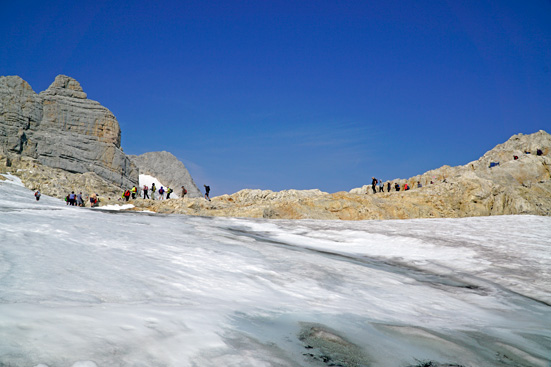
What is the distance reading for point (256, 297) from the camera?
5.91 meters

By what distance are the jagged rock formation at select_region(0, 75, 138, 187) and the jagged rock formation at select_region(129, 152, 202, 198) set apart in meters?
21.9

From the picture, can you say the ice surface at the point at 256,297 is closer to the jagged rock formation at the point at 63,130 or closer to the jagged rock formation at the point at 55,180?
the jagged rock formation at the point at 55,180

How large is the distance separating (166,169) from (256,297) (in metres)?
109

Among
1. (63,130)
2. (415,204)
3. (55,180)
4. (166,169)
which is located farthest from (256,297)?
(166,169)

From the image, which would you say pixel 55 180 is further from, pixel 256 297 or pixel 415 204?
pixel 256 297

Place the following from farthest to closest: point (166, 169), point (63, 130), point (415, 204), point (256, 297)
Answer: point (166, 169)
point (63, 130)
point (415, 204)
point (256, 297)

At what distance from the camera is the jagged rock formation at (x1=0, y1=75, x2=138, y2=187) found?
6881 centimetres

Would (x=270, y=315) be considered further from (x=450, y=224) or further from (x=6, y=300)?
(x=450, y=224)

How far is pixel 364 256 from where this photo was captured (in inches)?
429

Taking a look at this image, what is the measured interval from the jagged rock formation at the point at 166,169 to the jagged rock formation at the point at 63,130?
21941 mm

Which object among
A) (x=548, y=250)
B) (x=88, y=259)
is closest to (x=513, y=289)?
(x=548, y=250)

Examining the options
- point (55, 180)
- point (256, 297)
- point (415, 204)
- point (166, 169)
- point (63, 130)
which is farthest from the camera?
point (166, 169)

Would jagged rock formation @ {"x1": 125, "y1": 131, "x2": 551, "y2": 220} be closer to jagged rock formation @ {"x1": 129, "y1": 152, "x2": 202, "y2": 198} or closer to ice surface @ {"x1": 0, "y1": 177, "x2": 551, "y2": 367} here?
ice surface @ {"x1": 0, "y1": 177, "x2": 551, "y2": 367}

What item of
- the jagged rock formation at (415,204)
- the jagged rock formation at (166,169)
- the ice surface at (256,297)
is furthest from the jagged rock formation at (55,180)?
the ice surface at (256,297)
